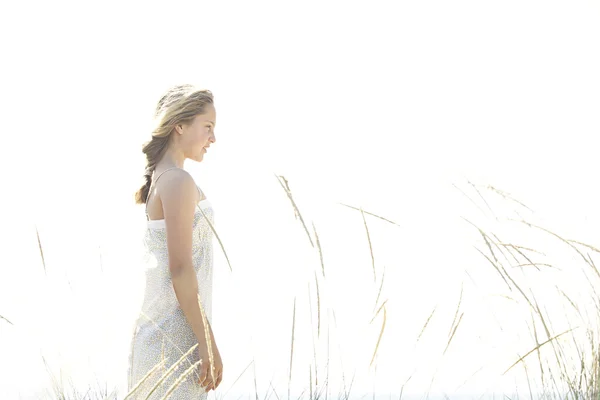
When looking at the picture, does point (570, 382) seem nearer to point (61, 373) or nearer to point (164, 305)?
point (164, 305)

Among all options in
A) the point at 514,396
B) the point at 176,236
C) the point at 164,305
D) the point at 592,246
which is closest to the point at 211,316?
the point at 164,305

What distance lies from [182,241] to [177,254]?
0.03 metres

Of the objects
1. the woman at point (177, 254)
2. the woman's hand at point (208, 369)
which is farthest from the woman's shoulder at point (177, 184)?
the woman's hand at point (208, 369)

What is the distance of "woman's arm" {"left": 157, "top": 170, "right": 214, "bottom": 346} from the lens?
1.58 m

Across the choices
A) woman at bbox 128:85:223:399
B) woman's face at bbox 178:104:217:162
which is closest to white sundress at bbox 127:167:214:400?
woman at bbox 128:85:223:399

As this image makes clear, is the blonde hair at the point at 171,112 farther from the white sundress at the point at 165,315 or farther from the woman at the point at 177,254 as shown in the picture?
the white sundress at the point at 165,315

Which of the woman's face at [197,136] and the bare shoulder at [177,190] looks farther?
the woman's face at [197,136]

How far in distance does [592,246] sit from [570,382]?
0.31m

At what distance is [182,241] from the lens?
160 cm

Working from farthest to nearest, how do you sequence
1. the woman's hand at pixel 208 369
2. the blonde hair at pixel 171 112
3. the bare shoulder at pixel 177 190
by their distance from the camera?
the blonde hair at pixel 171 112
the bare shoulder at pixel 177 190
the woman's hand at pixel 208 369

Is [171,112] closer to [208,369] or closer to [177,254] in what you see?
[177,254]

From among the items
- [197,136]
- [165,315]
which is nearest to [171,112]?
[197,136]

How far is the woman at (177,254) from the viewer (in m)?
1.58

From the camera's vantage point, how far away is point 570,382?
4.53 ft
